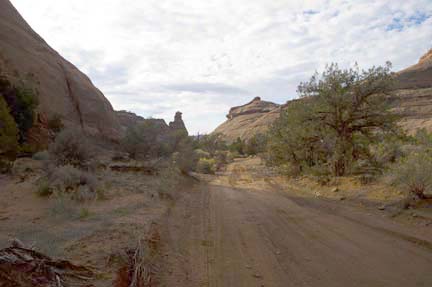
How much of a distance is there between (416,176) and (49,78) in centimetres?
2844

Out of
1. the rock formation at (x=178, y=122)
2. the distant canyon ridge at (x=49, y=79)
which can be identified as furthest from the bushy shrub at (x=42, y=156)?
the rock formation at (x=178, y=122)

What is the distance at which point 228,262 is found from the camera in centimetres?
554

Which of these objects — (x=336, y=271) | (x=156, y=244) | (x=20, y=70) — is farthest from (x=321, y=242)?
(x=20, y=70)

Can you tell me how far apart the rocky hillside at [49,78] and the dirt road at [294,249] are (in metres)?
21.0

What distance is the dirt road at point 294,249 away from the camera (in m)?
4.83

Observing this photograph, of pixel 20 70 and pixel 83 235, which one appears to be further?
pixel 20 70

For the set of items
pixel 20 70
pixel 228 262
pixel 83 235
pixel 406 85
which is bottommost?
pixel 228 262

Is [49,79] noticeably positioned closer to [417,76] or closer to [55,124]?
[55,124]

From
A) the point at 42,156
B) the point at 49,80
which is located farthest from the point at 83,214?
the point at 49,80

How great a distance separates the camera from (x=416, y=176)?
872 cm

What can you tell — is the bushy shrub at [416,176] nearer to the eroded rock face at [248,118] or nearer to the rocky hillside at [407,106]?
the rocky hillside at [407,106]

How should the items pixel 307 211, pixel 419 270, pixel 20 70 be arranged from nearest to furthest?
1. pixel 419 270
2. pixel 307 211
3. pixel 20 70

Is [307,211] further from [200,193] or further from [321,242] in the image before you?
[200,193]

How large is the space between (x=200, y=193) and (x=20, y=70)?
791 inches
